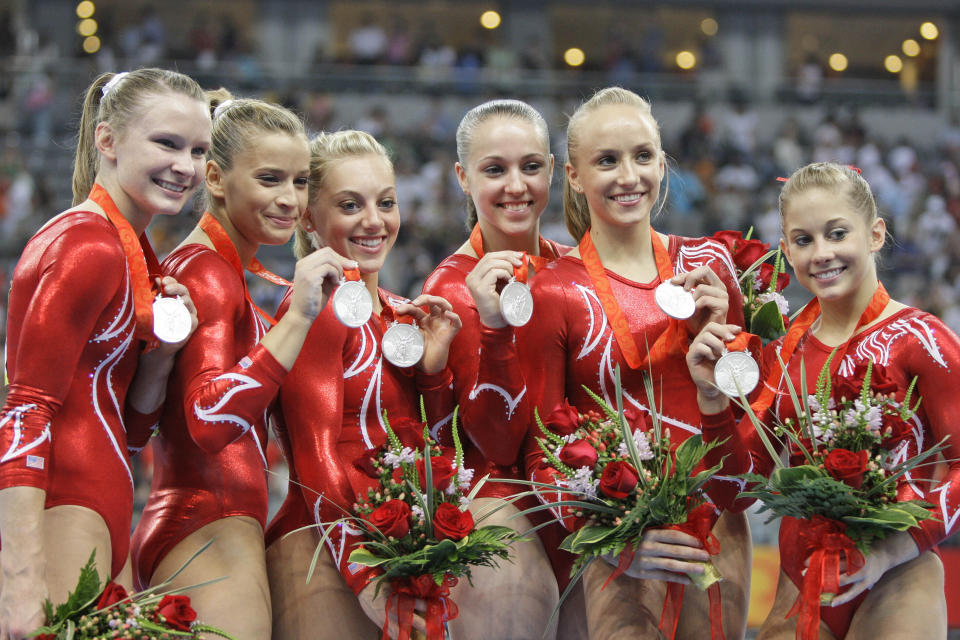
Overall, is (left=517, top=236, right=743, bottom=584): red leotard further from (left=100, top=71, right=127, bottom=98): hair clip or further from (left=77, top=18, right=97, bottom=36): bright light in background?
(left=77, top=18, right=97, bottom=36): bright light in background

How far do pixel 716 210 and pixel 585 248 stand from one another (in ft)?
33.0

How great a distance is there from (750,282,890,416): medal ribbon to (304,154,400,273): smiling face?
1173mm

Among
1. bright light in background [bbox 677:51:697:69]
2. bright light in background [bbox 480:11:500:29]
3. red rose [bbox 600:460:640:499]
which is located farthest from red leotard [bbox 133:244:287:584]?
bright light in background [bbox 677:51:697:69]

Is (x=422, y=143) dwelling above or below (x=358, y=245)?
above

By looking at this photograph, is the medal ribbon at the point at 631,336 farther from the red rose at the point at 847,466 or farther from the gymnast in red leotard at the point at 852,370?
the red rose at the point at 847,466

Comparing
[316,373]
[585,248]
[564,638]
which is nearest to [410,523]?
[316,373]

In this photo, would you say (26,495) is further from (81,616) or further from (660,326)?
(660,326)

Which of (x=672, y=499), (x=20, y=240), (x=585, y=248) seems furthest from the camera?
(x=20, y=240)

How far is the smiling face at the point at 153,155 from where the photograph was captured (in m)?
2.88

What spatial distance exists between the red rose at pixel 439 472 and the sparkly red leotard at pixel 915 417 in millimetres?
676

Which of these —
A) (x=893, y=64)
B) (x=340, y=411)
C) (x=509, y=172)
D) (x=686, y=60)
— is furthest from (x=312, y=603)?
(x=893, y=64)

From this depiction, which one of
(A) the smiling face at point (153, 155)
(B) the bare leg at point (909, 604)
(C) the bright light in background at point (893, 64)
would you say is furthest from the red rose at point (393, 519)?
(C) the bright light in background at point (893, 64)

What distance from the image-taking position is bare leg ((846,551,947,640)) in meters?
2.86

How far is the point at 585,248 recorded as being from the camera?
3.26 m
